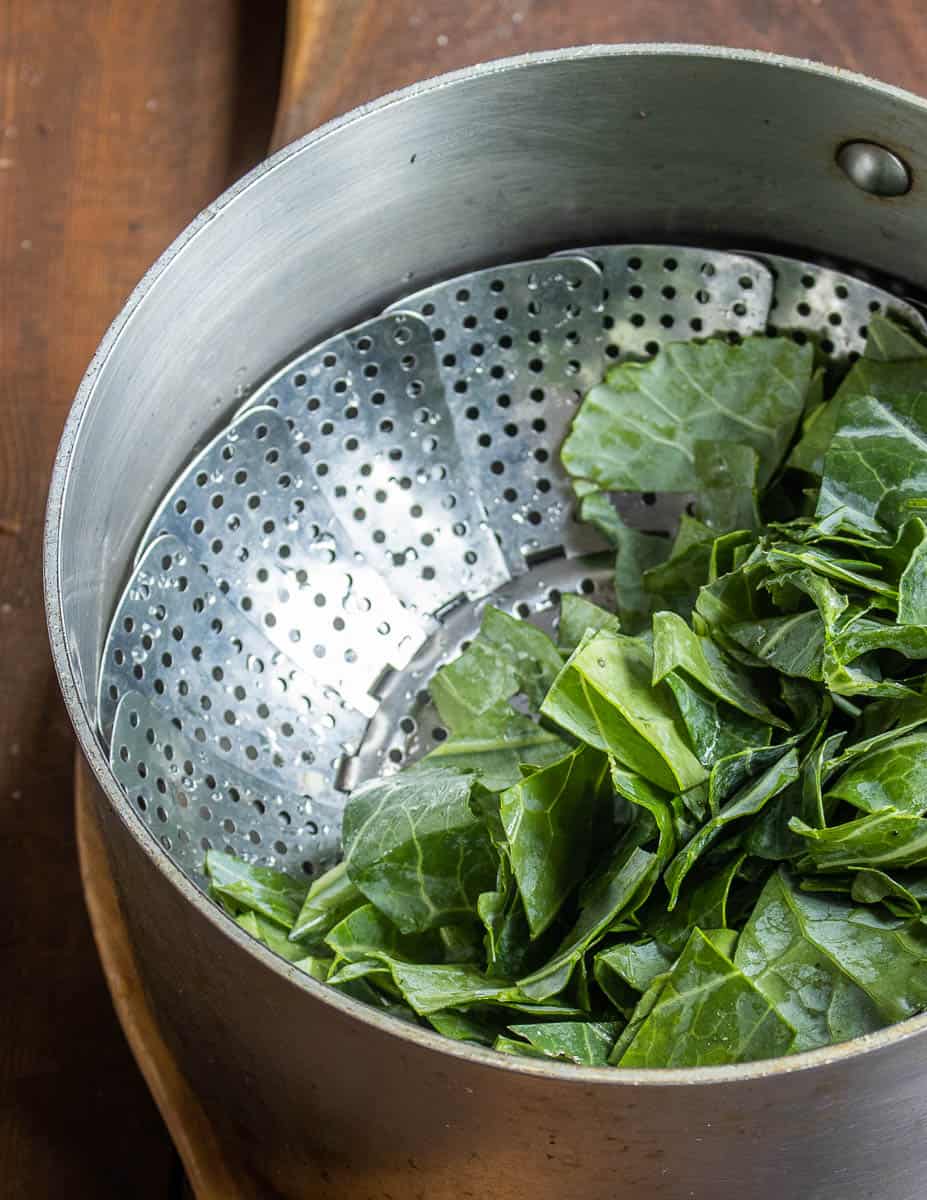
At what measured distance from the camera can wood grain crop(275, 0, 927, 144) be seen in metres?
1.36

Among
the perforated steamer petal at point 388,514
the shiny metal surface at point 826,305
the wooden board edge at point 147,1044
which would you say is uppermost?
the shiny metal surface at point 826,305

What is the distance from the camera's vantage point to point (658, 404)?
3.96 ft

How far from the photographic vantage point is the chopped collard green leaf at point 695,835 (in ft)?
2.87

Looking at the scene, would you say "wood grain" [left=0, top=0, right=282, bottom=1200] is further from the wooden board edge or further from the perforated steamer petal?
the perforated steamer petal

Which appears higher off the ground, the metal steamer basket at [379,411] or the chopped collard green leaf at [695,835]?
the metal steamer basket at [379,411]

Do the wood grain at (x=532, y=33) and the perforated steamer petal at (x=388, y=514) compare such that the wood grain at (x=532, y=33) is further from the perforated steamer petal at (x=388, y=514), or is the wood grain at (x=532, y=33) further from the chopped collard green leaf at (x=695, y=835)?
the chopped collard green leaf at (x=695, y=835)

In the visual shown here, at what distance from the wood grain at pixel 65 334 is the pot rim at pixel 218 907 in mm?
503

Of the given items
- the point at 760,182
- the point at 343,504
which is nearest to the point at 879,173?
the point at 760,182

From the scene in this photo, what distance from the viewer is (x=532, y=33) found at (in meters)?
1.40

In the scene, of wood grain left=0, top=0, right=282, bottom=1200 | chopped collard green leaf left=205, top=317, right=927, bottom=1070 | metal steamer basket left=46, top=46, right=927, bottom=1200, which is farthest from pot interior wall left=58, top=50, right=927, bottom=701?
wood grain left=0, top=0, right=282, bottom=1200

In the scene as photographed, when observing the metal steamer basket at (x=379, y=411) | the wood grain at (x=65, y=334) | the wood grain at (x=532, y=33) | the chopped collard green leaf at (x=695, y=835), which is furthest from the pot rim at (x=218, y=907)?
the wood grain at (x=65, y=334)

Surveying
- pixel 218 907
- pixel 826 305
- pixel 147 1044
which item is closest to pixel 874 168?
pixel 826 305

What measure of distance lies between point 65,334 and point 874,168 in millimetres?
794

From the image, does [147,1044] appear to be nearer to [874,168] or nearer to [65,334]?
[65,334]
